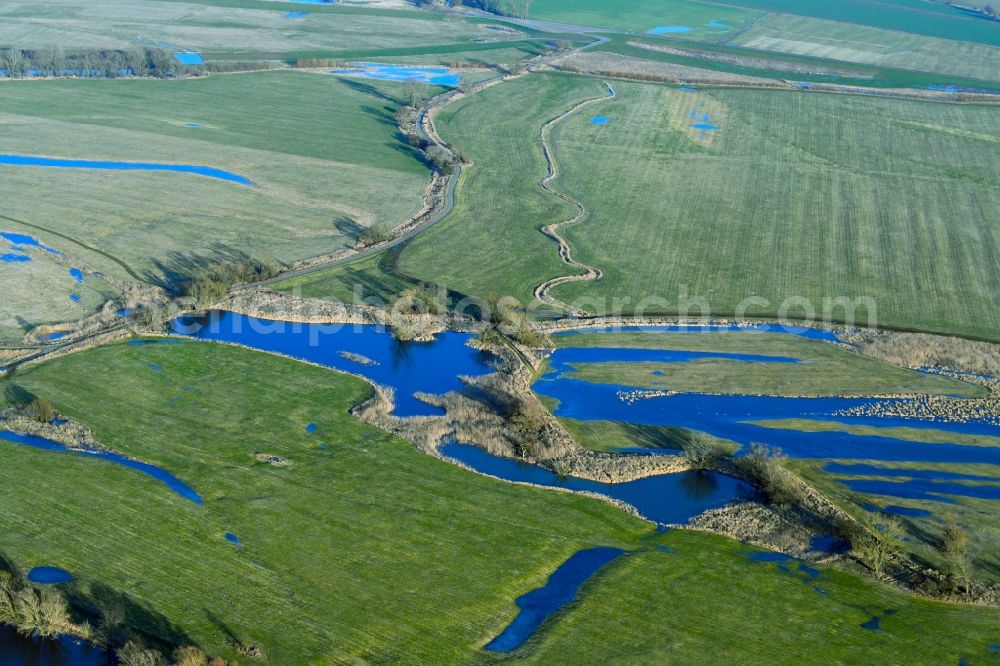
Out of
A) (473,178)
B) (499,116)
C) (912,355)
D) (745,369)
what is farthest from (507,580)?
(499,116)

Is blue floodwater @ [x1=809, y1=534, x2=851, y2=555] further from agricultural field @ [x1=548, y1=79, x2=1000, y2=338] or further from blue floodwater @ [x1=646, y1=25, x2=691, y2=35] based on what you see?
blue floodwater @ [x1=646, y1=25, x2=691, y2=35]

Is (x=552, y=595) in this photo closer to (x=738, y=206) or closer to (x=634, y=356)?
(x=634, y=356)

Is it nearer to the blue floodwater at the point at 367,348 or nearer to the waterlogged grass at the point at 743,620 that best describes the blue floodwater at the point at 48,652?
the waterlogged grass at the point at 743,620

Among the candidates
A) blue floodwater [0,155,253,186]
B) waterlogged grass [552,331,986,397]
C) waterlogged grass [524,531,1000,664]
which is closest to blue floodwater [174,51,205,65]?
blue floodwater [0,155,253,186]

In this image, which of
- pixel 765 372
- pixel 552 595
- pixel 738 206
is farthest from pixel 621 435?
pixel 738 206

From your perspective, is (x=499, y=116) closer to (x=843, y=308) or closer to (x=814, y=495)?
(x=843, y=308)

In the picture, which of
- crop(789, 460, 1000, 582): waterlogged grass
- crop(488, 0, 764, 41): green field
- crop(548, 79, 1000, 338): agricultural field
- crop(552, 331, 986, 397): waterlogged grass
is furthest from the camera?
crop(488, 0, 764, 41): green field

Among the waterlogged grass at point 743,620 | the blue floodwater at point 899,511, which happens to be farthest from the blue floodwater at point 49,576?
the blue floodwater at point 899,511

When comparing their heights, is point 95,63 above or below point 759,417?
above
